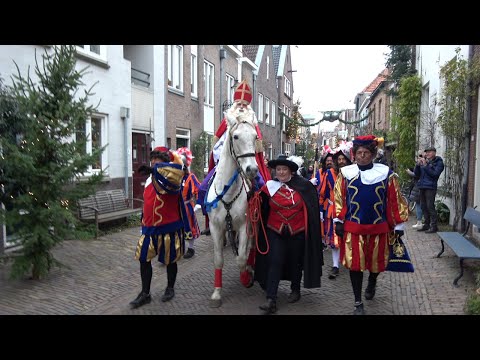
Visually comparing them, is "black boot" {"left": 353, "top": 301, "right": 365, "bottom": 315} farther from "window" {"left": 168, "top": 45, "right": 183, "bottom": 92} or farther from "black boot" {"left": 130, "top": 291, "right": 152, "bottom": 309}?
"window" {"left": 168, "top": 45, "right": 183, "bottom": 92}

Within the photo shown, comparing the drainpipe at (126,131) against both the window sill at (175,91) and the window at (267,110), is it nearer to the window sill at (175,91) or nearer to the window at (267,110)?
the window sill at (175,91)

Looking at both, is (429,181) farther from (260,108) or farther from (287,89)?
(287,89)

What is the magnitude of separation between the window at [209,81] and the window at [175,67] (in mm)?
2635

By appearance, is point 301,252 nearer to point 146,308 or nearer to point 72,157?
point 146,308

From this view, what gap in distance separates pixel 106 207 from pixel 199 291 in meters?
5.16

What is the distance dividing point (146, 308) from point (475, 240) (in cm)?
658

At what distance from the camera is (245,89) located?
5.07m

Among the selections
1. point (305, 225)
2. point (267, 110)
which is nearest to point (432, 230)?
point (305, 225)

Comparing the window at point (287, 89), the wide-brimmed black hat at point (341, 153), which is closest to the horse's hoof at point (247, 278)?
the wide-brimmed black hat at point (341, 153)

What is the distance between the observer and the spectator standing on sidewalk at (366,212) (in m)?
4.26

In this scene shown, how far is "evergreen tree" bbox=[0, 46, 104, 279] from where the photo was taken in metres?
5.34

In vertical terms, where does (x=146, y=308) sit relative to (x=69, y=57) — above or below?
below

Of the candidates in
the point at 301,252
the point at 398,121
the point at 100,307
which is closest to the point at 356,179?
the point at 301,252

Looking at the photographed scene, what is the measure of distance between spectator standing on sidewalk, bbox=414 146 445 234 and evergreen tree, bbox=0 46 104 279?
23.2 feet
